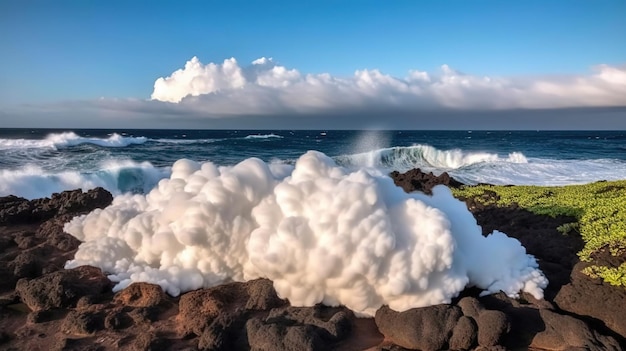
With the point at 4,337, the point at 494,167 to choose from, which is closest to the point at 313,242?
the point at 4,337

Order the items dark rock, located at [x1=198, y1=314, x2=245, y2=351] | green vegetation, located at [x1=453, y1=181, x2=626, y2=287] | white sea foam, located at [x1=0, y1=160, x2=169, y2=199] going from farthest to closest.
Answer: white sea foam, located at [x1=0, y1=160, x2=169, y2=199], green vegetation, located at [x1=453, y1=181, x2=626, y2=287], dark rock, located at [x1=198, y1=314, x2=245, y2=351]

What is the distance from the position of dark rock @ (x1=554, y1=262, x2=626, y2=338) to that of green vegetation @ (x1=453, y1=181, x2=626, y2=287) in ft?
0.56

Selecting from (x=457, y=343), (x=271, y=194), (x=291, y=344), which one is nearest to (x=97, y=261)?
(x=271, y=194)

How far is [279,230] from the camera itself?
4.95 metres

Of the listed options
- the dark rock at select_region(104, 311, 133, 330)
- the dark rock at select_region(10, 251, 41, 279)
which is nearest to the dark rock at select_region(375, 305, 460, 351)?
the dark rock at select_region(104, 311, 133, 330)

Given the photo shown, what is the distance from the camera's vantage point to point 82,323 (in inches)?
194

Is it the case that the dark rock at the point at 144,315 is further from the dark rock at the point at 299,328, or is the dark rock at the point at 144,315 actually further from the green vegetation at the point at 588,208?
the green vegetation at the point at 588,208

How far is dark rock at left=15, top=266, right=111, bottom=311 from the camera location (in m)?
5.43

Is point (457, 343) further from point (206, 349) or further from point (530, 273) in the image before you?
point (206, 349)

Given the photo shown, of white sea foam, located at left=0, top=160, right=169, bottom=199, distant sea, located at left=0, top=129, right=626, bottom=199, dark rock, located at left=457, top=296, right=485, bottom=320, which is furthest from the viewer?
distant sea, located at left=0, top=129, right=626, bottom=199

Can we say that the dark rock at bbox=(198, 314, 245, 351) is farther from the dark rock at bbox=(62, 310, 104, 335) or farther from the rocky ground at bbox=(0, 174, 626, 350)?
the dark rock at bbox=(62, 310, 104, 335)

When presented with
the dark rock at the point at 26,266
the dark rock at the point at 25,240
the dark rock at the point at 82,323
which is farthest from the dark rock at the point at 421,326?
the dark rock at the point at 25,240

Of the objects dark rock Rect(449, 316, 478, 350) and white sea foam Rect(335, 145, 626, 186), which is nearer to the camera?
dark rock Rect(449, 316, 478, 350)

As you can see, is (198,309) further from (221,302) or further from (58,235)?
(58,235)
